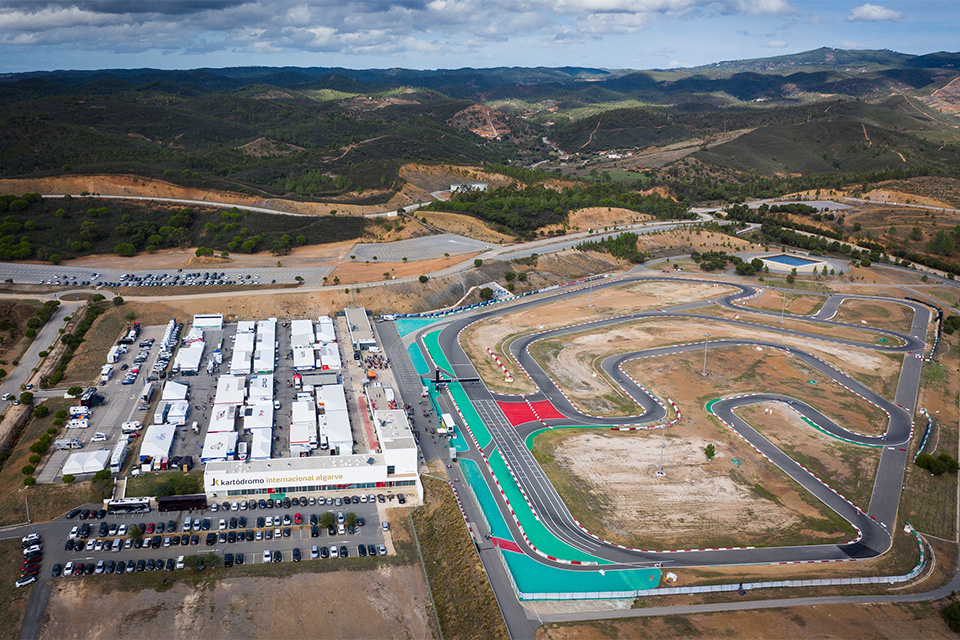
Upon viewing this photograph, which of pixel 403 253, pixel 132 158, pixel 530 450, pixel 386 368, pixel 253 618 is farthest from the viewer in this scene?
pixel 132 158

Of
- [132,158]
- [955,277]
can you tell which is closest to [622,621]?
[955,277]

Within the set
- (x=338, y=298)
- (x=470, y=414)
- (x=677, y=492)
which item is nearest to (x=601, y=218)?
(x=338, y=298)

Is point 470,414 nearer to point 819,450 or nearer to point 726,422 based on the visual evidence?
point 726,422

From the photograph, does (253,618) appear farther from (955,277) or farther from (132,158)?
(132,158)

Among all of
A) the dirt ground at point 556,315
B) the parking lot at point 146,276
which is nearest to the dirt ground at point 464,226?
the dirt ground at point 556,315

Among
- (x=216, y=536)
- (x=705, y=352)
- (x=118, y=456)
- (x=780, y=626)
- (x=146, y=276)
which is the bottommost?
(x=780, y=626)

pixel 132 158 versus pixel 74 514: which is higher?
pixel 132 158

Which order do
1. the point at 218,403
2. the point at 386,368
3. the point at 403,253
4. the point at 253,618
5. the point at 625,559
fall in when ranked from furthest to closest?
the point at 403,253, the point at 386,368, the point at 218,403, the point at 625,559, the point at 253,618

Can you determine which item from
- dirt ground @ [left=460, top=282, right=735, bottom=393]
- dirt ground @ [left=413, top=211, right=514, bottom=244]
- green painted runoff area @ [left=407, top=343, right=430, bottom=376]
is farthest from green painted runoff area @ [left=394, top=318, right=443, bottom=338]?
dirt ground @ [left=413, top=211, right=514, bottom=244]
